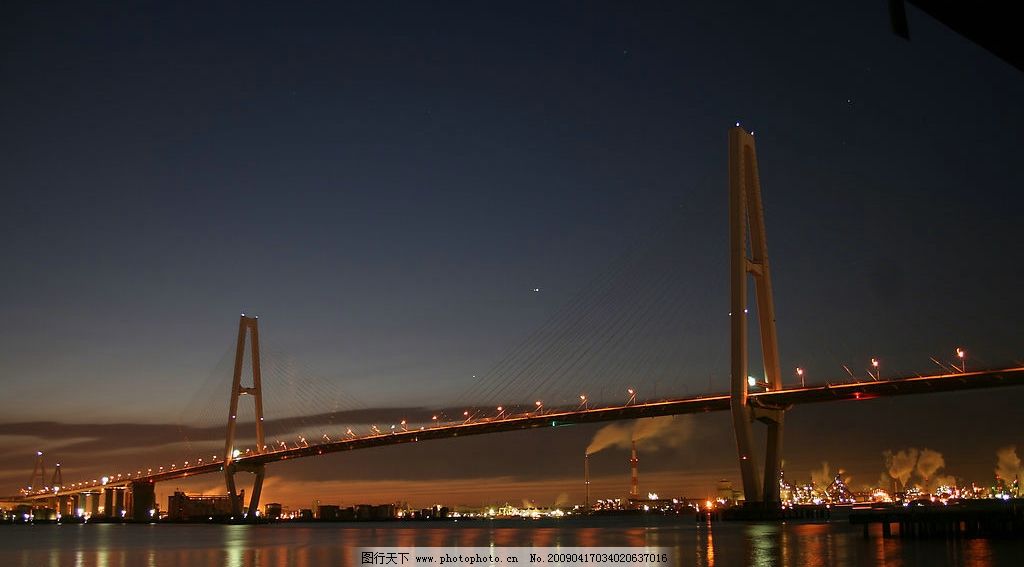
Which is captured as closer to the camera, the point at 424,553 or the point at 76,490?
the point at 424,553

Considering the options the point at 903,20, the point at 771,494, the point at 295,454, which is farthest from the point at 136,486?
the point at 903,20

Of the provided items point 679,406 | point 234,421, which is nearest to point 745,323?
point 679,406

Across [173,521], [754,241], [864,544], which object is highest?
[754,241]

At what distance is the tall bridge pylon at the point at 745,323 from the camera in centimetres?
4166

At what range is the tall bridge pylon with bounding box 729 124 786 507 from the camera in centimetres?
4166

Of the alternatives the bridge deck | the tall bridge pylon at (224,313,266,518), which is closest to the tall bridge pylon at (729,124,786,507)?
the bridge deck

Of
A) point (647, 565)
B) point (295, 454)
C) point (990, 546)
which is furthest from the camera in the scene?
point (295, 454)

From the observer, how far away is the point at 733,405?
41969 millimetres

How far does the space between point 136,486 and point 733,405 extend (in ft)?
248

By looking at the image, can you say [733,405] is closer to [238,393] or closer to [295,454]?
[295,454]

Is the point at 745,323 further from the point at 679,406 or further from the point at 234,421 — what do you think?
the point at 234,421

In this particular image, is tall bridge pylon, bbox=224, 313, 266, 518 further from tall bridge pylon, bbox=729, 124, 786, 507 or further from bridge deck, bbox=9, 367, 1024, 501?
tall bridge pylon, bbox=729, 124, 786, 507

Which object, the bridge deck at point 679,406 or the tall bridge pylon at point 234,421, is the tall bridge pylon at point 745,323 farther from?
the tall bridge pylon at point 234,421

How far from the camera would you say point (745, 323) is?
41.2 m
